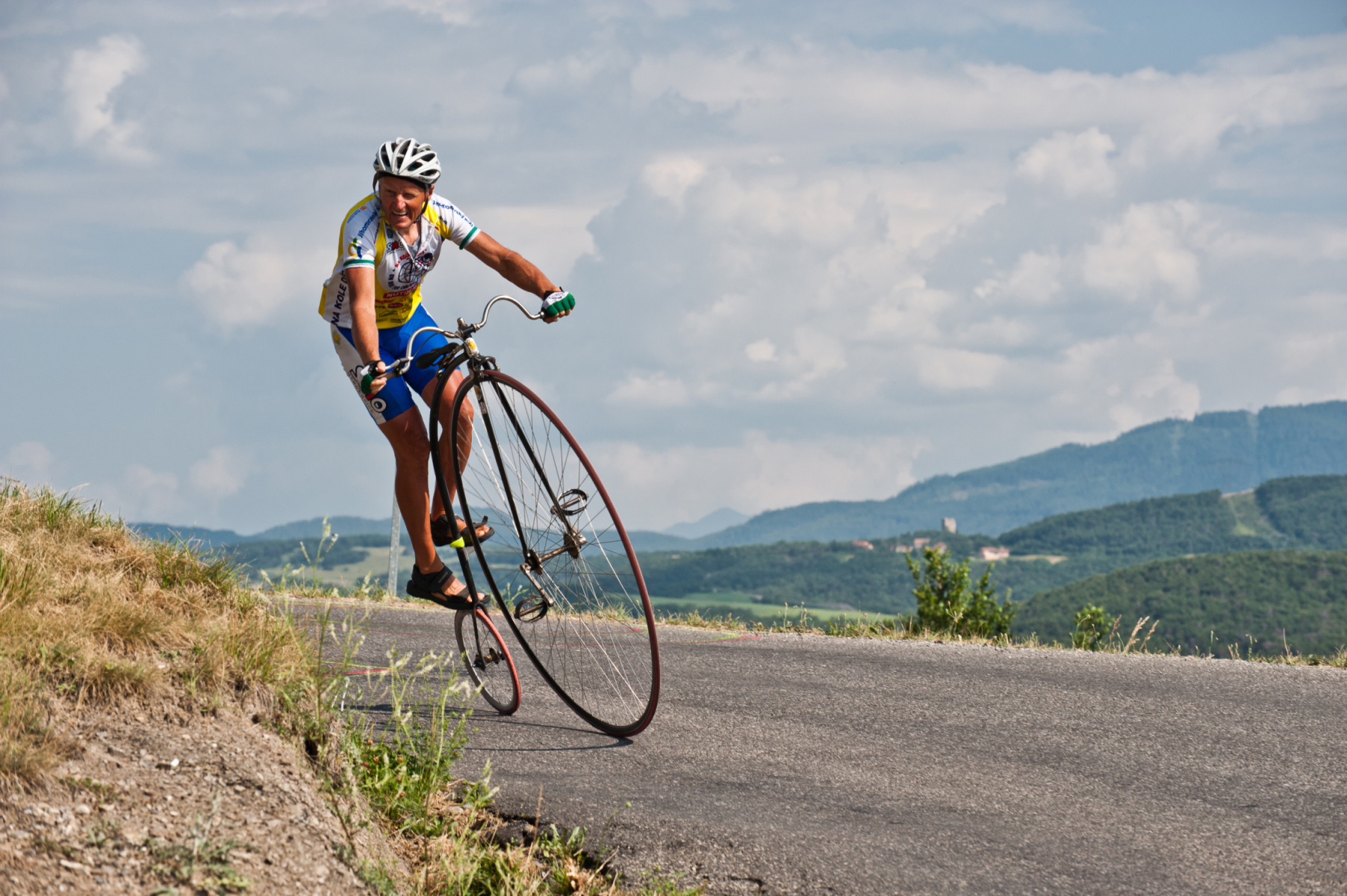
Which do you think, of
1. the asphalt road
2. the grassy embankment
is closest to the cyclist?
the asphalt road

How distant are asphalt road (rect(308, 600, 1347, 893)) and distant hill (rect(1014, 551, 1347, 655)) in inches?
5434

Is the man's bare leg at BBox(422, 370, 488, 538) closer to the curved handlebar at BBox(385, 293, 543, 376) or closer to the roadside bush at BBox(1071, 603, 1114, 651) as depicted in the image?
the curved handlebar at BBox(385, 293, 543, 376)

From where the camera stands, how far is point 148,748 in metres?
3.63

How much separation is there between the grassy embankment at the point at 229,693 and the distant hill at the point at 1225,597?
141m

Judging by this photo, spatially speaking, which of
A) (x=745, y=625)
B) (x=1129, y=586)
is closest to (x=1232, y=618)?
(x=1129, y=586)

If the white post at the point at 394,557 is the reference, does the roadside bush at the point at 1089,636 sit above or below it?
below

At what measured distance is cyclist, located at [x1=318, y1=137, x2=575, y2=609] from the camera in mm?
5625

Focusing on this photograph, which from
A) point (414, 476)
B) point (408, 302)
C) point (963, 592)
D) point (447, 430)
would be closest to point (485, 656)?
point (414, 476)

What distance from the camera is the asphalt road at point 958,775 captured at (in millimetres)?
3869

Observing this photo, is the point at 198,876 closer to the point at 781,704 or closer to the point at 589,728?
the point at 589,728

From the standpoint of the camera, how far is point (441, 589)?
6055 millimetres

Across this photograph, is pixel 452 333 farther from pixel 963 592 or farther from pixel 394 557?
pixel 963 592

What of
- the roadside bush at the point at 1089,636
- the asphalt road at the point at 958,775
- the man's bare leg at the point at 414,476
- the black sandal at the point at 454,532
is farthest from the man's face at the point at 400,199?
the roadside bush at the point at 1089,636

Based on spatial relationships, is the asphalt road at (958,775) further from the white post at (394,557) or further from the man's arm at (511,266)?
the white post at (394,557)
